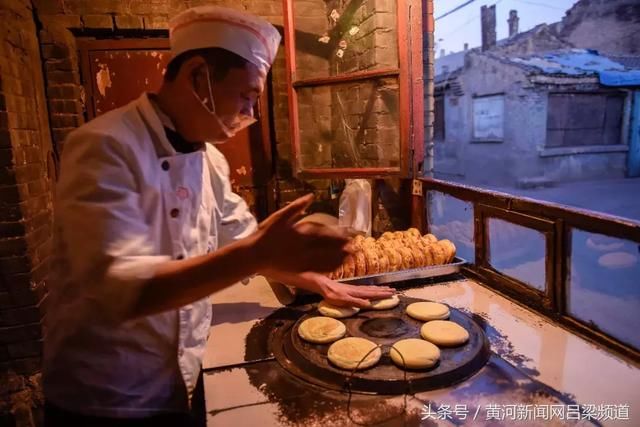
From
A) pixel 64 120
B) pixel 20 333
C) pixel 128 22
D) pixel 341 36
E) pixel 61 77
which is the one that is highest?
pixel 128 22

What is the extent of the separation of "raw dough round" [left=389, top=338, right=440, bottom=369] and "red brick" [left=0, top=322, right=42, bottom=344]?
2.77 metres

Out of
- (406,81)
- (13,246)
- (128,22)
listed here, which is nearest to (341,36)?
(406,81)

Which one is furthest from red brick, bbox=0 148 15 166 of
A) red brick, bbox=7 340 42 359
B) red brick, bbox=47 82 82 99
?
red brick, bbox=7 340 42 359

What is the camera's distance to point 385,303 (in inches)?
91.0

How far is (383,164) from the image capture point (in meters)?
3.52

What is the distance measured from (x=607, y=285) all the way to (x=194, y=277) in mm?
8674

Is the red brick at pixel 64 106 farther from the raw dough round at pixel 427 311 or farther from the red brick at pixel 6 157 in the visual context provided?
the raw dough round at pixel 427 311

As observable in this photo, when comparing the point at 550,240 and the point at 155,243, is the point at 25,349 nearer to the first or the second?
the point at 155,243

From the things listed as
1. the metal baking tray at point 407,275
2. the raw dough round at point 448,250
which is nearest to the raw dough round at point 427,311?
the metal baking tray at point 407,275

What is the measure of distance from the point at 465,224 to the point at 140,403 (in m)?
10.2

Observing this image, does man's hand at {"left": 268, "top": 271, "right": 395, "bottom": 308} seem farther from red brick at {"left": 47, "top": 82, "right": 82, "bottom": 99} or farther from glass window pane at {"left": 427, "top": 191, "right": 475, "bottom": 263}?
glass window pane at {"left": 427, "top": 191, "right": 475, "bottom": 263}

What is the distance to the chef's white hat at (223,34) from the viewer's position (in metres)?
1.35

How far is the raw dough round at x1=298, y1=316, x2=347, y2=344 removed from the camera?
1.96 metres

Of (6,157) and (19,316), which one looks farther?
(19,316)
